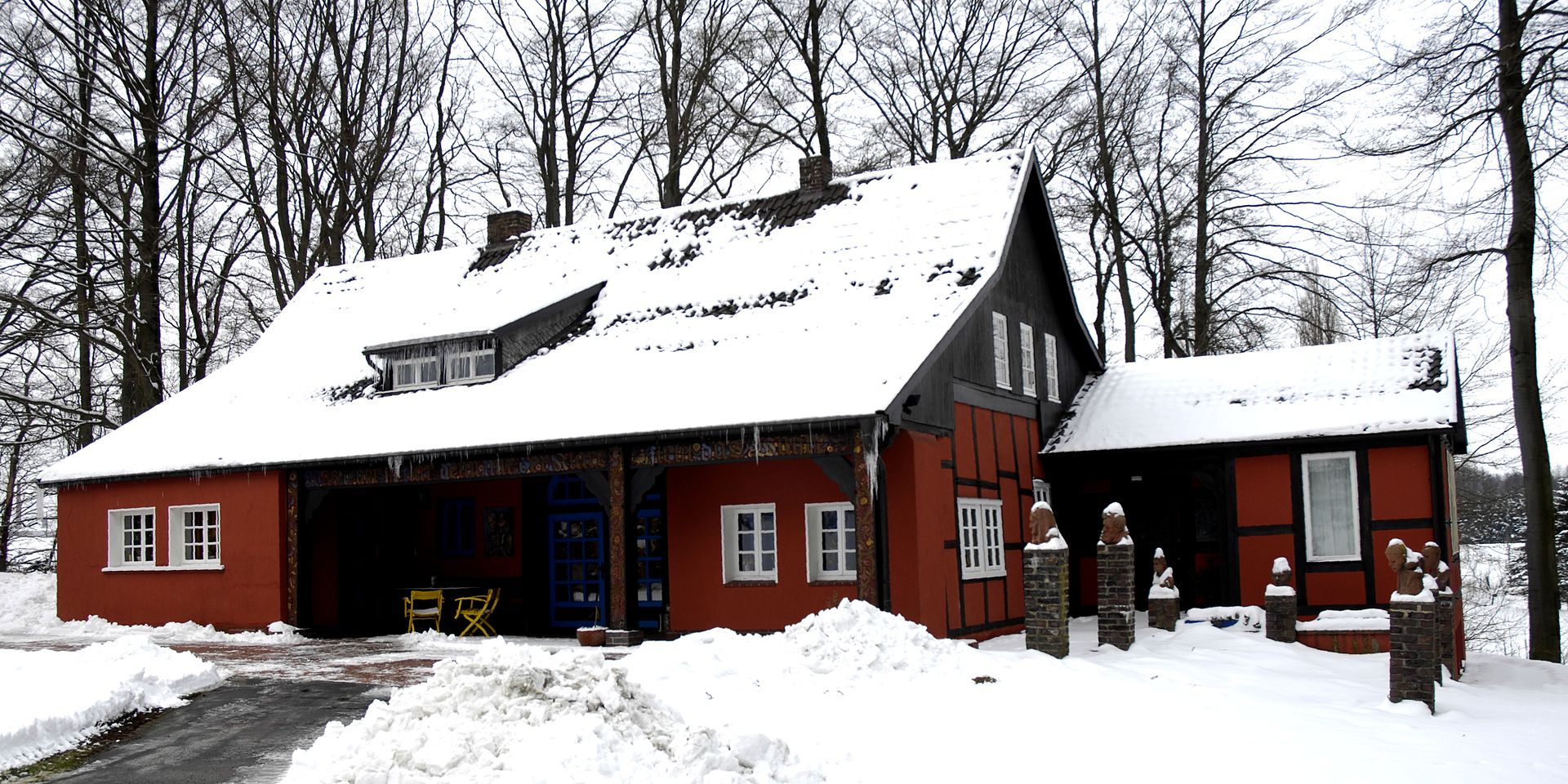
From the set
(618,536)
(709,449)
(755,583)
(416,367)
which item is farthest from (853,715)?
(416,367)

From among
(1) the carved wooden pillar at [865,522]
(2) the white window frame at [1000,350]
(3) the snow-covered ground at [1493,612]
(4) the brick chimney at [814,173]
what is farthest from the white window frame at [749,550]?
(3) the snow-covered ground at [1493,612]

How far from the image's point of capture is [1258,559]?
1738 centimetres

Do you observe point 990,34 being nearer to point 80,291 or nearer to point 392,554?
point 392,554

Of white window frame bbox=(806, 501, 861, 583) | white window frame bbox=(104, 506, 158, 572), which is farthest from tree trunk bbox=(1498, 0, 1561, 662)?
white window frame bbox=(104, 506, 158, 572)

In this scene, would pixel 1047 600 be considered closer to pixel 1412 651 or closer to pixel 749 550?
pixel 1412 651

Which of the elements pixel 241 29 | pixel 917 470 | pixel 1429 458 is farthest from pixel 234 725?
A: pixel 241 29

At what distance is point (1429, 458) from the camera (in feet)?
53.6

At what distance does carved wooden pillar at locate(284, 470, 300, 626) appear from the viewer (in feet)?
59.8

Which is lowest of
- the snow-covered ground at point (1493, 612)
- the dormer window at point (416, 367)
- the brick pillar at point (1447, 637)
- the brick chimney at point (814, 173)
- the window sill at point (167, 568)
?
the snow-covered ground at point (1493, 612)

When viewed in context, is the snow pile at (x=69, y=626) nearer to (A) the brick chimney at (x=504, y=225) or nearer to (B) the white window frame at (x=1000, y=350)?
(A) the brick chimney at (x=504, y=225)

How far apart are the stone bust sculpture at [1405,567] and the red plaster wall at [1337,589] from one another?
5.31 metres

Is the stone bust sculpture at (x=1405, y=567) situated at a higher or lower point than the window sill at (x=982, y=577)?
higher

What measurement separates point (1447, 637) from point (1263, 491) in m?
3.33

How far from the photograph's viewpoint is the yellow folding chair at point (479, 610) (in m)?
17.9
